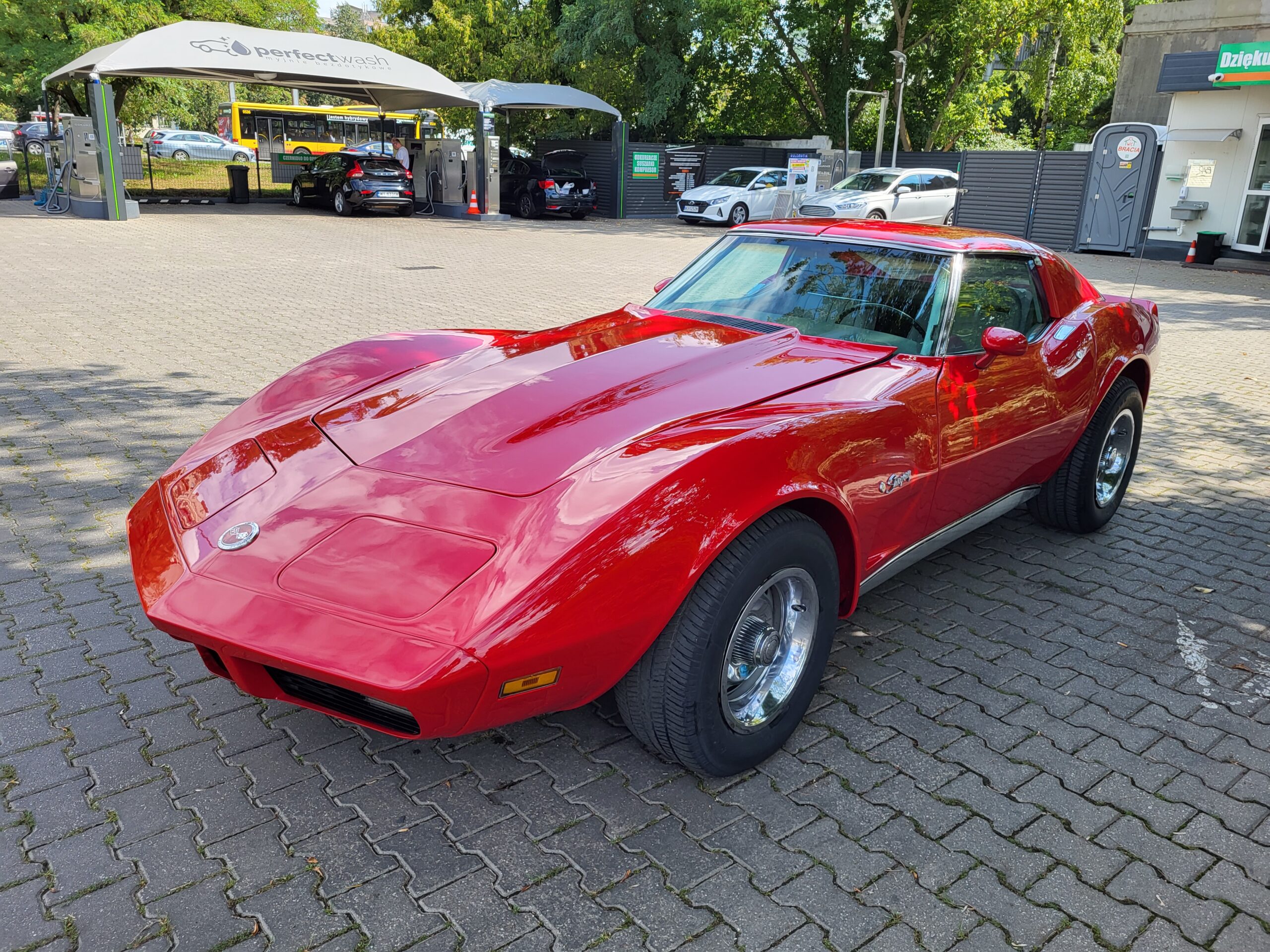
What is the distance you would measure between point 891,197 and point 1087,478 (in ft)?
61.7

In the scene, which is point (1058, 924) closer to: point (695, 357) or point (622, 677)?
point (622, 677)

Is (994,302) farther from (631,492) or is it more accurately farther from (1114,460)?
(631,492)

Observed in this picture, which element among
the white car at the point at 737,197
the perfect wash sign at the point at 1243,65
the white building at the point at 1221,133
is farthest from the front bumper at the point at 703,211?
the perfect wash sign at the point at 1243,65

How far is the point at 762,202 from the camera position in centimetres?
2472

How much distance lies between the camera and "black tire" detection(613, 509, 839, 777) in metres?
2.50

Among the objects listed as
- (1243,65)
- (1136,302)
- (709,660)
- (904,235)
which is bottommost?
(709,660)

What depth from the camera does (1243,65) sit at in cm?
1758

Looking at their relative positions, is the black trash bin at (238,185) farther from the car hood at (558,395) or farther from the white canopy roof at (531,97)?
the car hood at (558,395)

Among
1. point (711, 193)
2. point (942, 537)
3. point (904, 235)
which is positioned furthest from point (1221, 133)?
point (942, 537)

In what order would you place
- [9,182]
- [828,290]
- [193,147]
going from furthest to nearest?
[193,147], [9,182], [828,290]

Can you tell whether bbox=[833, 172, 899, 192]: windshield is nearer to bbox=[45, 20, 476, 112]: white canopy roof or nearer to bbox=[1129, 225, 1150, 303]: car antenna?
bbox=[1129, 225, 1150, 303]: car antenna

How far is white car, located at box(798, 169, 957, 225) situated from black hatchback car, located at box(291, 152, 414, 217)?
9.64 m

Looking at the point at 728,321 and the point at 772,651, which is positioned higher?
the point at 728,321

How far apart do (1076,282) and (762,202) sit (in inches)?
830
